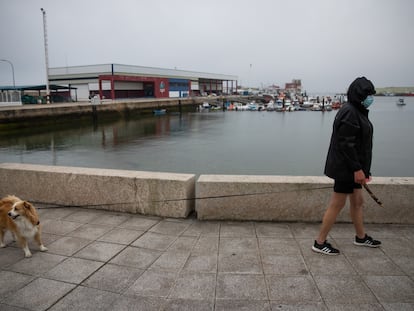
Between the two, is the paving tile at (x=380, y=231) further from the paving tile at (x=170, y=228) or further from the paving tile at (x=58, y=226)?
the paving tile at (x=58, y=226)

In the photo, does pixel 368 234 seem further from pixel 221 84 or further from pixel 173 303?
pixel 221 84

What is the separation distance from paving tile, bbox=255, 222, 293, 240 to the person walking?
570 mm

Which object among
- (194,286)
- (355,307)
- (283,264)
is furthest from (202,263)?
(355,307)

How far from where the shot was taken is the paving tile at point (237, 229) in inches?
171

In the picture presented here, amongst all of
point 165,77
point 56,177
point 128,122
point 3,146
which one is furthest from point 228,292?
point 165,77

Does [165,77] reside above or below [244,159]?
above

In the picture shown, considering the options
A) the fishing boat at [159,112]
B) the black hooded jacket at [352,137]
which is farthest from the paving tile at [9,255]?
the fishing boat at [159,112]

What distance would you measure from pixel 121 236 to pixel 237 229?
1.57m

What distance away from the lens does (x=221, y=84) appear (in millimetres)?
116625

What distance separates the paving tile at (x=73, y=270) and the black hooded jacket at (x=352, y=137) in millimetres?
2807

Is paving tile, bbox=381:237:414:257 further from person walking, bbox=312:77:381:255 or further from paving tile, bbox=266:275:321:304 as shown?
paving tile, bbox=266:275:321:304

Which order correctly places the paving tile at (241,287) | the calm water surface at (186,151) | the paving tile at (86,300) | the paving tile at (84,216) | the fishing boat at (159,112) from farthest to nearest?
the fishing boat at (159,112), the calm water surface at (186,151), the paving tile at (84,216), the paving tile at (241,287), the paving tile at (86,300)

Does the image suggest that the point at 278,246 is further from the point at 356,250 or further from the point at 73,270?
the point at 73,270

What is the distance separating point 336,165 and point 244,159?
1932 centimetres
